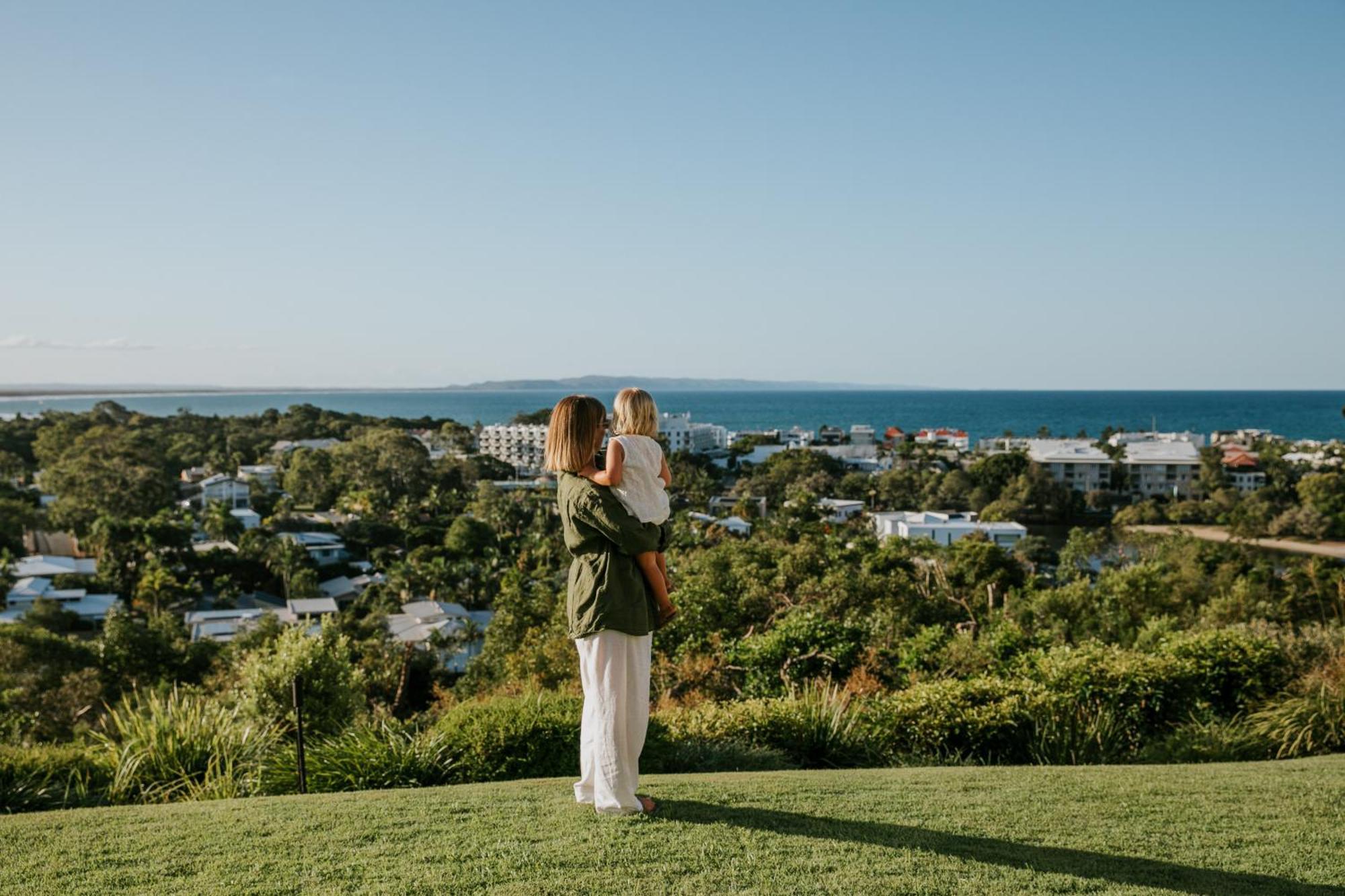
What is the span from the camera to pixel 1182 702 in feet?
22.3

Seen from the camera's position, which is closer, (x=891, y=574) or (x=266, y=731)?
(x=266, y=731)

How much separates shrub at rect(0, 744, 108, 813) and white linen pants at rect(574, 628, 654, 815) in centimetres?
293

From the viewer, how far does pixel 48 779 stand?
193 inches

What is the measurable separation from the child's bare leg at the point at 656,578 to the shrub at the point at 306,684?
4274mm

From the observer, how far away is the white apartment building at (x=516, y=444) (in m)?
79.3

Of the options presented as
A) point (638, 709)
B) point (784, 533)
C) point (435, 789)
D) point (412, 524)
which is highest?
point (638, 709)

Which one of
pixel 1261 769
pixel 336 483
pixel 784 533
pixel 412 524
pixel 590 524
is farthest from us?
pixel 336 483

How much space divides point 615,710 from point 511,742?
1.83m

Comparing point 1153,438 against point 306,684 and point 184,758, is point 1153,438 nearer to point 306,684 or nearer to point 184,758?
point 306,684

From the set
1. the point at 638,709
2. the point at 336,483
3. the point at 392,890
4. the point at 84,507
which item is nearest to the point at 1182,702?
the point at 638,709

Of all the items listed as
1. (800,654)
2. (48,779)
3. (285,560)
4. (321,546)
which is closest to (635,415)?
(48,779)

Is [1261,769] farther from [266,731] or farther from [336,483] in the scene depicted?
[336,483]

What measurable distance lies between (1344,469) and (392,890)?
62922 mm

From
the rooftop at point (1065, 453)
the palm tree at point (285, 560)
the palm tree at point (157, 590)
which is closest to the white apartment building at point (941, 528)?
the rooftop at point (1065, 453)
